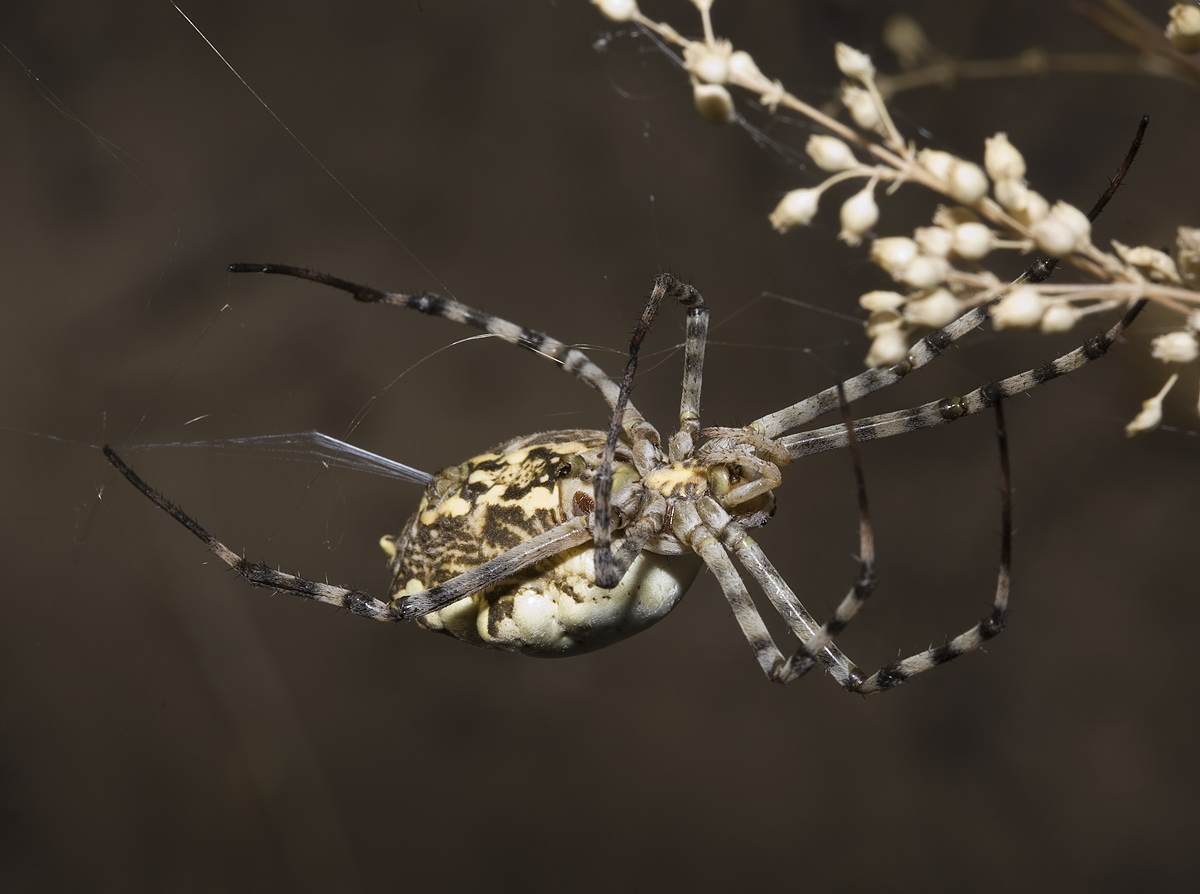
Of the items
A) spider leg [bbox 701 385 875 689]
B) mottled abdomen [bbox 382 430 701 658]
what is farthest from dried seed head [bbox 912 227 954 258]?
mottled abdomen [bbox 382 430 701 658]

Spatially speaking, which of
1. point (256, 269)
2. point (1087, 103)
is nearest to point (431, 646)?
point (256, 269)

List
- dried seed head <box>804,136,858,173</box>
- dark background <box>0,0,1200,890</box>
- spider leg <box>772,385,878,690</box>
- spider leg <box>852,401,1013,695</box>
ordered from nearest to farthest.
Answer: dried seed head <box>804,136,858,173</box> → spider leg <box>772,385,878,690</box> → spider leg <box>852,401,1013,695</box> → dark background <box>0,0,1200,890</box>

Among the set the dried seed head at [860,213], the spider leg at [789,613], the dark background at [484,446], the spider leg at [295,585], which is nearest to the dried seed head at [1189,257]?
the dried seed head at [860,213]

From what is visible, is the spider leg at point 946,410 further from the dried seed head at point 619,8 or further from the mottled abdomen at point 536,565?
the dried seed head at point 619,8

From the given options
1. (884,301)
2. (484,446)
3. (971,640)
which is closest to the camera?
(884,301)

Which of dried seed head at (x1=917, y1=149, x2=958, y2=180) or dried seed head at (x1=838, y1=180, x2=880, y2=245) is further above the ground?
dried seed head at (x1=838, y1=180, x2=880, y2=245)

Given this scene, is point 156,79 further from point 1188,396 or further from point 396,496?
point 1188,396

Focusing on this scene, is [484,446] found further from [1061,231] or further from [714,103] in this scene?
[1061,231]

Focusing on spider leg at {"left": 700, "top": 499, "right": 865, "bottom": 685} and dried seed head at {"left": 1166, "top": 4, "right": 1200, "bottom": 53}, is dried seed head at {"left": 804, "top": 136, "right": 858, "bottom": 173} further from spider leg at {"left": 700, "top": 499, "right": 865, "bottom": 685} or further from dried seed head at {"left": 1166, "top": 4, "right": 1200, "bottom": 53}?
spider leg at {"left": 700, "top": 499, "right": 865, "bottom": 685}

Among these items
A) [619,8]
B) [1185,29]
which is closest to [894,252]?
[1185,29]
